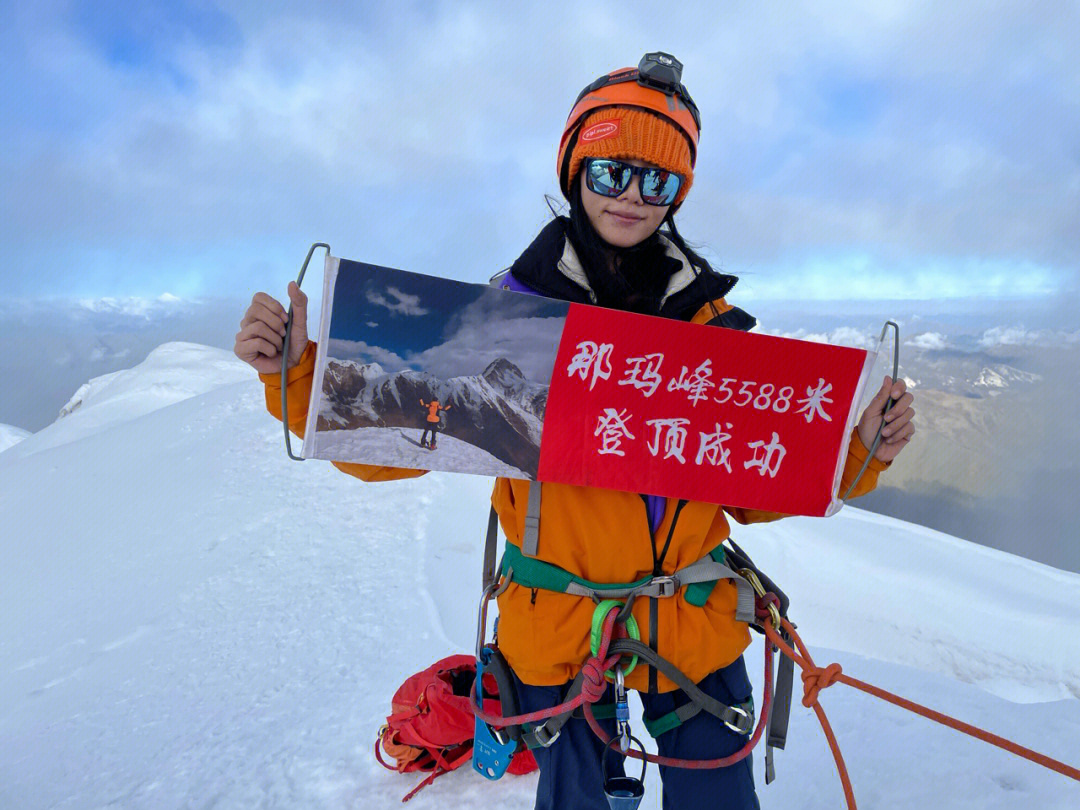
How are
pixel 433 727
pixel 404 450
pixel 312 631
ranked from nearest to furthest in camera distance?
pixel 404 450, pixel 433 727, pixel 312 631

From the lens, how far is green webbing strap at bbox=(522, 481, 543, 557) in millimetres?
1812

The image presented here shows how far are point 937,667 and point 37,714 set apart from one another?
20.3 ft

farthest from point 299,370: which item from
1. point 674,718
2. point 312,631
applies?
point 312,631

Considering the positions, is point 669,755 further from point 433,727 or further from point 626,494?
point 433,727

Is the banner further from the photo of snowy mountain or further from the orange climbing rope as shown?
the orange climbing rope

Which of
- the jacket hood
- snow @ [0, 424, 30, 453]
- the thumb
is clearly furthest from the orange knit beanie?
snow @ [0, 424, 30, 453]

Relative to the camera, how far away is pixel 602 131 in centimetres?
200

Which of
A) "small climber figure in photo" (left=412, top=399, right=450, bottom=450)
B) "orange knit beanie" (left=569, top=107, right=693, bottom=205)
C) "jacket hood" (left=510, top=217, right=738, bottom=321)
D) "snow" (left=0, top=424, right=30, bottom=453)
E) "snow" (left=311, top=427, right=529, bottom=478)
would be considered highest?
"orange knit beanie" (left=569, top=107, right=693, bottom=205)

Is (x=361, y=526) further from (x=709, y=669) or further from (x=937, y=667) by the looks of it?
(x=937, y=667)

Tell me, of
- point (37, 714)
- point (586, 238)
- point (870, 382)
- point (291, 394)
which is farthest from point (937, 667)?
point (37, 714)

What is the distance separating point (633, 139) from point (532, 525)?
126 cm

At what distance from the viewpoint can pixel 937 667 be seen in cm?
499

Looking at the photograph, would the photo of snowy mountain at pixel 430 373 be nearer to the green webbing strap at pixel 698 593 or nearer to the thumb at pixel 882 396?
the green webbing strap at pixel 698 593

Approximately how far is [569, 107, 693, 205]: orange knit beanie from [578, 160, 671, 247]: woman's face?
38mm
